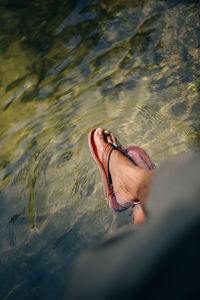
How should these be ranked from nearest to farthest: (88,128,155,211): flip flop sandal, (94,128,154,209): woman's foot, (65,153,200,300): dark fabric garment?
(65,153,200,300): dark fabric garment, (94,128,154,209): woman's foot, (88,128,155,211): flip flop sandal

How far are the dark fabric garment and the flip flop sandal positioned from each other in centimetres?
113

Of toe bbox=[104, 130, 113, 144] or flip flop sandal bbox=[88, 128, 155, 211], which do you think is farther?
toe bbox=[104, 130, 113, 144]

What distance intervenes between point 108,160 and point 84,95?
96 cm

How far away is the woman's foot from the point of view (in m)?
1.72

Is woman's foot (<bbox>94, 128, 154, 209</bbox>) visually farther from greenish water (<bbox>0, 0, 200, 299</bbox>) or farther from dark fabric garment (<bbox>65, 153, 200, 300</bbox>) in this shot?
dark fabric garment (<bbox>65, 153, 200, 300</bbox>)

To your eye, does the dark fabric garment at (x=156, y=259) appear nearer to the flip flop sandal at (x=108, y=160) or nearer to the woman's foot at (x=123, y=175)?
the woman's foot at (x=123, y=175)

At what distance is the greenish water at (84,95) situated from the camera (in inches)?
96.0

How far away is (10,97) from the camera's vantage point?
2709 millimetres

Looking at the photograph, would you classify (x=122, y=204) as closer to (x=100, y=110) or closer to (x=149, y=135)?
(x=149, y=135)

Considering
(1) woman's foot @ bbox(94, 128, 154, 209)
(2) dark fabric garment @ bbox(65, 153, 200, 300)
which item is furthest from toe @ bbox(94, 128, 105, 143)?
(2) dark fabric garment @ bbox(65, 153, 200, 300)

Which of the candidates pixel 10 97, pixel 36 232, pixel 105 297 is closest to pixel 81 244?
pixel 36 232

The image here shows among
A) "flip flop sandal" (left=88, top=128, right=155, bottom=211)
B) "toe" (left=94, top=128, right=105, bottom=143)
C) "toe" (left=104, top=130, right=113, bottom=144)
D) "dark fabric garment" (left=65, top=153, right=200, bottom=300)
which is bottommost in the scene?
"flip flop sandal" (left=88, top=128, right=155, bottom=211)

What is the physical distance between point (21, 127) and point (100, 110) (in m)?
1.09

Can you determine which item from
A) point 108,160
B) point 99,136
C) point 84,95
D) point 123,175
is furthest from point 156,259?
point 84,95
